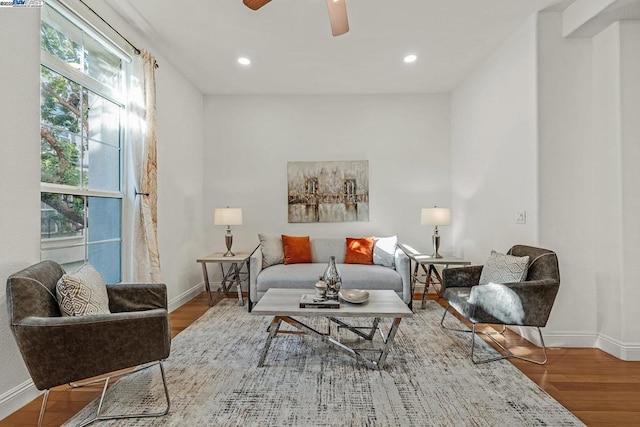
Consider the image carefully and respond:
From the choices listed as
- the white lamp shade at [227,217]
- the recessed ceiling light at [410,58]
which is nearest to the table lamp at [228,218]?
the white lamp shade at [227,217]

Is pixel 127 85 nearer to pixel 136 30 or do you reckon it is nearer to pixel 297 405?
pixel 136 30

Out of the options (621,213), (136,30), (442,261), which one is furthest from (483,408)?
(136,30)

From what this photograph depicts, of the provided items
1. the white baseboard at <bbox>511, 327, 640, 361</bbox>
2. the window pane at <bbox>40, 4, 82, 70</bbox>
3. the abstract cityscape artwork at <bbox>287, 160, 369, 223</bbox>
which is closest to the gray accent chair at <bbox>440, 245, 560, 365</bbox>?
the white baseboard at <bbox>511, 327, 640, 361</bbox>

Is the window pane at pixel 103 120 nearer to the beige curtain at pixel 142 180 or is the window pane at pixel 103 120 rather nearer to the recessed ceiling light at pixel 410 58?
the beige curtain at pixel 142 180

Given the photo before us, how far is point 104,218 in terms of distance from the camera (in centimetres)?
315

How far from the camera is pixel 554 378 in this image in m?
2.48

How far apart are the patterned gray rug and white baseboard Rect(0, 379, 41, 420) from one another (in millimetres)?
419

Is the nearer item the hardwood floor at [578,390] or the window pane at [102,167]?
the hardwood floor at [578,390]

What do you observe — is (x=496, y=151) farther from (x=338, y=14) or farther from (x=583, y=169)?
(x=338, y=14)

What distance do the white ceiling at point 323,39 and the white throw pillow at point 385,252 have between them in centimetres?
212

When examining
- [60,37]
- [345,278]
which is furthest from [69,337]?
[345,278]

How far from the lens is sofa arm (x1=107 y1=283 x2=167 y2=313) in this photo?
8.14 ft

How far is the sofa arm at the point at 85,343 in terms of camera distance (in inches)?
69.3

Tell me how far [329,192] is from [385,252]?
1.27 meters
